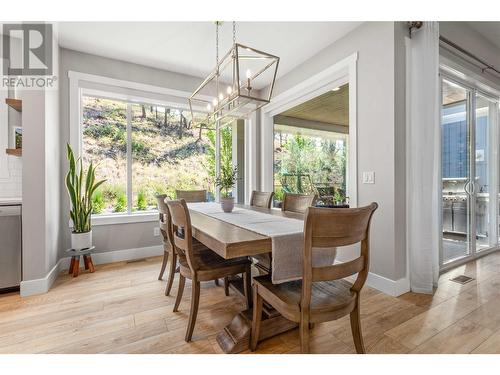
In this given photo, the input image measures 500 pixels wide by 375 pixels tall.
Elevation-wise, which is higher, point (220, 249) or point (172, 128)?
point (172, 128)

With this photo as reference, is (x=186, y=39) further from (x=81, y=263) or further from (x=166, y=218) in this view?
(x=81, y=263)

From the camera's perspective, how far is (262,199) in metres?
2.95

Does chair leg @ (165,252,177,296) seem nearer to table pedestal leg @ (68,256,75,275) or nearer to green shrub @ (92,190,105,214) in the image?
table pedestal leg @ (68,256,75,275)

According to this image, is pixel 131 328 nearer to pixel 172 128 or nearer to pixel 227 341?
pixel 227 341

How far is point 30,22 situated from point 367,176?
364cm

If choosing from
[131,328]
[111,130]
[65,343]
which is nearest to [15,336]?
[65,343]

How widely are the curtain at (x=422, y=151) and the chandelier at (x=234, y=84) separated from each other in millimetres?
1350

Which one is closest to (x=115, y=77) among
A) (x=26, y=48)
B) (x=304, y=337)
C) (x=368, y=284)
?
(x=26, y=48)

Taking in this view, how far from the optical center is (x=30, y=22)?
2.33 m

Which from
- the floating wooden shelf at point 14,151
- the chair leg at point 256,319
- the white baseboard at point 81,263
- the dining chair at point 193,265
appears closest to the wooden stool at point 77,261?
the white baseboard at point 81,263

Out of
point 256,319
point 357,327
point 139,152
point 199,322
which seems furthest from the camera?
point 139,152

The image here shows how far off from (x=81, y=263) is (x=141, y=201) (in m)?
1.06

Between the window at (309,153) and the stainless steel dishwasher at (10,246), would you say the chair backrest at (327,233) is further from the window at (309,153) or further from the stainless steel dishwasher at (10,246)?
the window at (309,153)

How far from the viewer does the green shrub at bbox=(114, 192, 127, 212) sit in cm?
340
